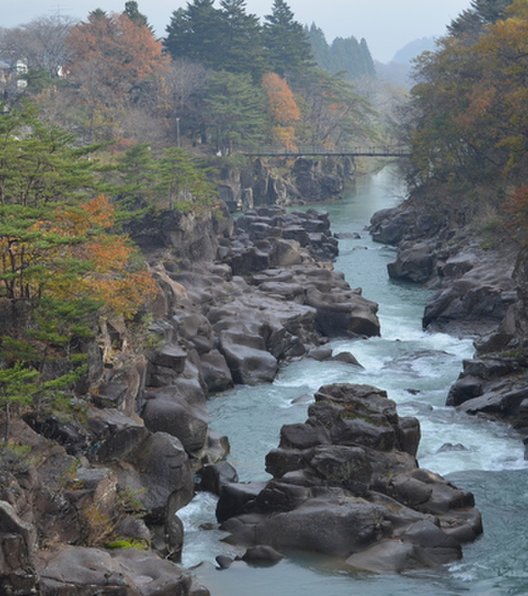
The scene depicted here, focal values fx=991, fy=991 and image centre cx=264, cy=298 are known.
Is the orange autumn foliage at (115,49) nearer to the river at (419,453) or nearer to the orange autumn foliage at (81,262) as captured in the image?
the river at (419,453)

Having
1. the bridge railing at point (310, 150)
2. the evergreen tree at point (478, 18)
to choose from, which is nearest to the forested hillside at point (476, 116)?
the evergreen tree at point (478, 18)

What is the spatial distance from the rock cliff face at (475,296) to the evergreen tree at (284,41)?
36.5m

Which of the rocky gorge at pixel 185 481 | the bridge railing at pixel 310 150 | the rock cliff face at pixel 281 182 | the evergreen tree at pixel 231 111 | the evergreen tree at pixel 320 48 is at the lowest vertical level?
the rocky gorge at pixel 185 481

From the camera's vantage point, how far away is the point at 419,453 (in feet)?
97.9

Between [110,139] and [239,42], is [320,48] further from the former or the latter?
[110,139]

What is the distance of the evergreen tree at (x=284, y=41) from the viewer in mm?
108438

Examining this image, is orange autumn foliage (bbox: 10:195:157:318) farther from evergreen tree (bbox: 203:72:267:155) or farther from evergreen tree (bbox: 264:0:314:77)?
evergreen tree (bbox: 264:0:314:77)

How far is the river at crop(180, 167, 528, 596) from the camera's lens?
21.5 m

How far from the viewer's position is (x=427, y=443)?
3070 cm

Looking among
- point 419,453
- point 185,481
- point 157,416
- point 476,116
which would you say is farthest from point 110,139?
point 185,481

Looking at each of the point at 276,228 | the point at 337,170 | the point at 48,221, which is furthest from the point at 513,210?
the point at 337,170

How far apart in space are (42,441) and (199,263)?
30235mm

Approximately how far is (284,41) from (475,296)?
69248mm

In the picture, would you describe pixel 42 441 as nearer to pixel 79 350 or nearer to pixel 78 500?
pixel 78 500
